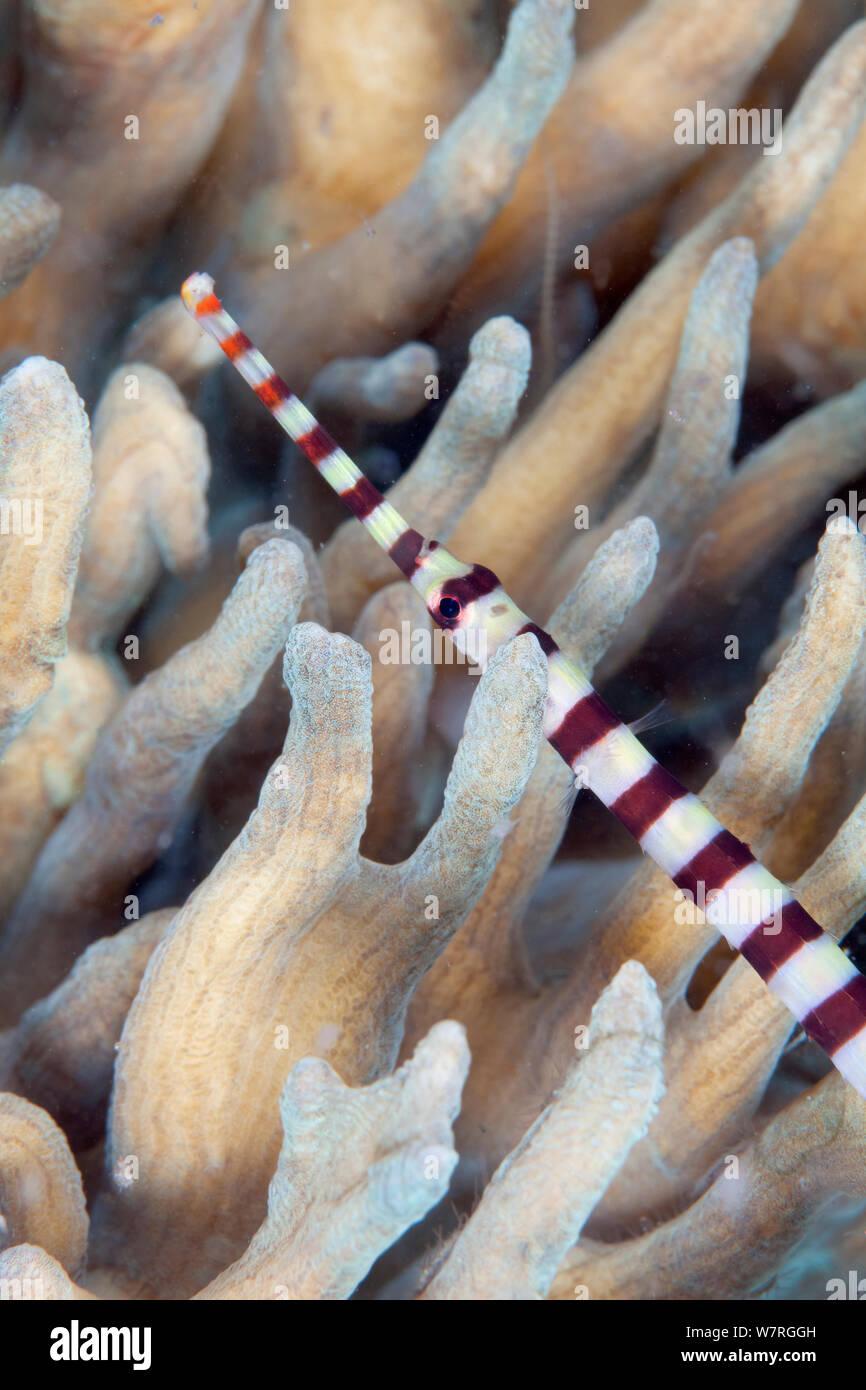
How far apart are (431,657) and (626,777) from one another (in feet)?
1.65

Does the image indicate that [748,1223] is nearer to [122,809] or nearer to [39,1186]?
[39,1186]

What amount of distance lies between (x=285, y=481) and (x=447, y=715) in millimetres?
846

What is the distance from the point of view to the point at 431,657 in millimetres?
2262

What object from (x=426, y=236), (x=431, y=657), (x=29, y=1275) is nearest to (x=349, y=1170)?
(x=29, y=1275)

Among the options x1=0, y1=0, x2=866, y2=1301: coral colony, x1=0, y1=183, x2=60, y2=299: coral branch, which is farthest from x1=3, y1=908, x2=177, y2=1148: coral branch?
x1=0, y1=183, x2=60, y2=299: coral branch

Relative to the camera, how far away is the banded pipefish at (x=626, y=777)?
1918 millimetres

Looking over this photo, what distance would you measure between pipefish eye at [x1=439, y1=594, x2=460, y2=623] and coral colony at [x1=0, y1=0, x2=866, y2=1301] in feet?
0.04

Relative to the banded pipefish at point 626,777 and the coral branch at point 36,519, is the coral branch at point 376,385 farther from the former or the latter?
the coral branch at point 36,519

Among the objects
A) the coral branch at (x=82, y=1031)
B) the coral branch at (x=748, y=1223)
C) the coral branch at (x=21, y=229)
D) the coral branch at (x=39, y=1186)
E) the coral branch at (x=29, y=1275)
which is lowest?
the coral branch at (x=748, y=1223)

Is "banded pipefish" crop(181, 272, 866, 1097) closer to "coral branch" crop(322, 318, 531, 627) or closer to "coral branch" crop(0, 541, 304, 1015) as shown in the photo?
"coral branch" crop(322, 318, 531, 627)

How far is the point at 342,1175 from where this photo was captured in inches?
50.8

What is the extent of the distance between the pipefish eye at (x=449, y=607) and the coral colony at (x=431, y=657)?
1cm

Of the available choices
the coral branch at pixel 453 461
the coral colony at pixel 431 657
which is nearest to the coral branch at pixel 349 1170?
the coral colony at pixel 431 657
